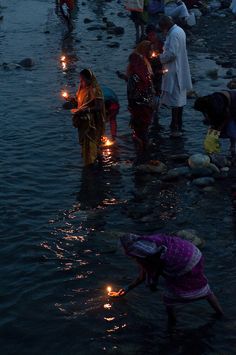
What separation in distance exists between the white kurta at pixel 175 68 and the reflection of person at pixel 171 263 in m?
5.33

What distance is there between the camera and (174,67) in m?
9.51

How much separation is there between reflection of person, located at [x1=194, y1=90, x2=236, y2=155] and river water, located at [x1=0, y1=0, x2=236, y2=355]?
2.66ft

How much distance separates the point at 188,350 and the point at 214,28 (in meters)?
17.3

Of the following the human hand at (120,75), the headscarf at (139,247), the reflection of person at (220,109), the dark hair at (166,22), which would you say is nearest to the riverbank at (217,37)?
the human hand at (120,75)

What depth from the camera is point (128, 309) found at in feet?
18.1

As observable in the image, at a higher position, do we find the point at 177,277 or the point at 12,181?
the point at 177,277

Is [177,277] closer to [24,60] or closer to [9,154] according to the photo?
[9,154]

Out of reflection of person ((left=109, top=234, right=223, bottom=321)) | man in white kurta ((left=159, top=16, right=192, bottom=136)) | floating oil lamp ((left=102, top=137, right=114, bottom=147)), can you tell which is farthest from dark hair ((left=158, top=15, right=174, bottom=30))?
reflection of person ((left=109, top=234, right=223, bottom=321))

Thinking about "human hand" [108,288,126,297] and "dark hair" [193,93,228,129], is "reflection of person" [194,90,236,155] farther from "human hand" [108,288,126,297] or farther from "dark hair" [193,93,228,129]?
"human hand" [108,288,126,297]

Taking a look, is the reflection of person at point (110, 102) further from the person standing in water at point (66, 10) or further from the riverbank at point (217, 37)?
the person standing in water at point (66, 10)

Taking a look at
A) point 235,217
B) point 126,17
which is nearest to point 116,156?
point 235,217

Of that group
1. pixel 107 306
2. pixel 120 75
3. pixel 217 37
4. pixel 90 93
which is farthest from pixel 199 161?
pixel 217 37

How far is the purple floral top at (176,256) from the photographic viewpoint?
4.58 m

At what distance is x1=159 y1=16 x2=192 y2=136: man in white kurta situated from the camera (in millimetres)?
9195
